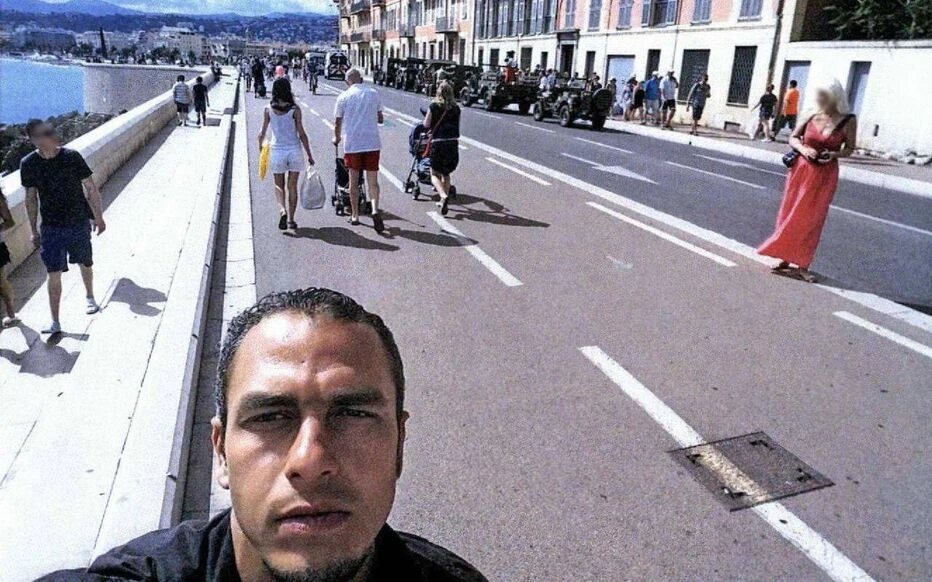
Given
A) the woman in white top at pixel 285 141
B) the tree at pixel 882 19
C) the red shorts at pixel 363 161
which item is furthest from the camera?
the tree at pixel 882 19

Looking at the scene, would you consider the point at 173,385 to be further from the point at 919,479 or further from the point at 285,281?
the point at 919,479

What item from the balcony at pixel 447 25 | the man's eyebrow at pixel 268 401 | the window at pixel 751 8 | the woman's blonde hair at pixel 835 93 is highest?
the balcony at pixel 447 25

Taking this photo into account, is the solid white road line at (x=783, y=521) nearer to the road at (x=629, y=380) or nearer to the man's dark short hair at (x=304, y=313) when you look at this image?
the road at (x=629, y=380)

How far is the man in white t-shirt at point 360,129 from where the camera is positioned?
7.82 m

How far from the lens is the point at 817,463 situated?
360cm

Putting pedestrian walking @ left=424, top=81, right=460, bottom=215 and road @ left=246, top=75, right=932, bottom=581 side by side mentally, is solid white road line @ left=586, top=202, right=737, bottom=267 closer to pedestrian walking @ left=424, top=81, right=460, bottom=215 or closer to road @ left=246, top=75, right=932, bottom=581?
road @ left=246, top=75, right=932, bottom=581

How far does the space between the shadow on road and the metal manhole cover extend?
181 inches

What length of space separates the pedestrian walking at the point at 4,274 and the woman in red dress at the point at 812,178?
714 cm

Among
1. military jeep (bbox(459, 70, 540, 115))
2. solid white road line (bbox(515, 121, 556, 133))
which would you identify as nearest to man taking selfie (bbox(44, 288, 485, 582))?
solid white road line (bbox(515, 121, 556, 133))

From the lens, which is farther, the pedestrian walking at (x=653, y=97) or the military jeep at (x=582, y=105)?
the pedestrian walking at (x=653, y=97)

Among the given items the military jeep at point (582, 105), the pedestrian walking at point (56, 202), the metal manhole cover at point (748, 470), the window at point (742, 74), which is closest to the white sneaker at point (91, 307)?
the pedestrian walking at point (56, 202)

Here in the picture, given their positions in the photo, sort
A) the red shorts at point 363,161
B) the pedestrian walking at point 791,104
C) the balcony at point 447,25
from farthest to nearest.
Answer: the balcony at point 447,25, the pedestrian walking at point 791,104, the red shorts at point 363,161

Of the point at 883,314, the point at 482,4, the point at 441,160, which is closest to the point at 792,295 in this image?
the point at 883,314

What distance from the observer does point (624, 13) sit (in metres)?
30.4
